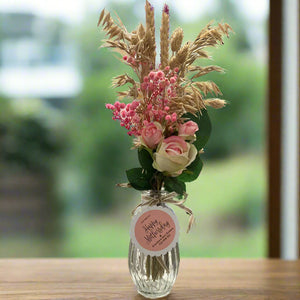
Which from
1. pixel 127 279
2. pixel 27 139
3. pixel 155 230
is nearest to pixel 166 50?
pixel 155 230

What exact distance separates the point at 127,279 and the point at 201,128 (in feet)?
1.48

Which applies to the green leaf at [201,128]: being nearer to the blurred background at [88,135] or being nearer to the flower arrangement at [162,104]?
the flower arrangement at [162,104]

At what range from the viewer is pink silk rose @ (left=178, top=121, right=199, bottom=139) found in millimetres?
895

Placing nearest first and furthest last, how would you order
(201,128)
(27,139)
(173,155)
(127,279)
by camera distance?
(173,155)
(201,128)
(127,279)
(27,139)

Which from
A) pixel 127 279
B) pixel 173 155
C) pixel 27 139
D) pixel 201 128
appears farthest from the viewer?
pixel 27 139

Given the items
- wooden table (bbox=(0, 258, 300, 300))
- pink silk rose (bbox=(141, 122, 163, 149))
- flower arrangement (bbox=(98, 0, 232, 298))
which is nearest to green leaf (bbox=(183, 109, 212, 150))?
flower arrangement (bbox=(98, 0, 232, 298))

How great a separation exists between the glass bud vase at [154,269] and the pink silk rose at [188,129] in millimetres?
149

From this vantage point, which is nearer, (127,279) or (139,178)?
(139,178)

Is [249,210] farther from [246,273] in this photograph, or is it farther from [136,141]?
[136,141]

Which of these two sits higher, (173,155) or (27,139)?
(173,155)

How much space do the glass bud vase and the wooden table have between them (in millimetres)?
35

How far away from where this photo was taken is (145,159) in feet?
3.04

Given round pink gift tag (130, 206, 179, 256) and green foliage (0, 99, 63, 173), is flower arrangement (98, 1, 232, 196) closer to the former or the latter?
round pink gift tag (130, 206, 179, 256)

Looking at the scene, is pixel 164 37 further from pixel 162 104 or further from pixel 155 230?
pixel 155 230
